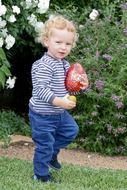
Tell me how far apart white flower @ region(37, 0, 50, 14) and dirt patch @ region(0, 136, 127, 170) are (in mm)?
1493

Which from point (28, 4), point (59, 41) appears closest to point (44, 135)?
point (59, 41)

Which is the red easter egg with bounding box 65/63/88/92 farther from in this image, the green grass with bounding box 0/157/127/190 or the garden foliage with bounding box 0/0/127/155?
the garden foliage with bounding box 0/0/127/155

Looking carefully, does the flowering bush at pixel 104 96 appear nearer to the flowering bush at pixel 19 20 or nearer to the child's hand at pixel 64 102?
the flowering bush at pixel 19 20

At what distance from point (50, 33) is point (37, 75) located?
14.8 inches

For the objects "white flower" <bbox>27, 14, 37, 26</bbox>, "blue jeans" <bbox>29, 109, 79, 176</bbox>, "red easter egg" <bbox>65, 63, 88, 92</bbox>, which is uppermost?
"red easter egg" <bbox>65, 63, 88, 92</bbox>

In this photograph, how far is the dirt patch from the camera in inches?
252

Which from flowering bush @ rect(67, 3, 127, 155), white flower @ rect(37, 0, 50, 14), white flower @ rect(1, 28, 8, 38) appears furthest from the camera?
white flower @ rect(37, 0, 50, 14)

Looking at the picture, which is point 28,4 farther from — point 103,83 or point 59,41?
point 59,41

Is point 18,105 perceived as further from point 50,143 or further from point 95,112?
point 50,143

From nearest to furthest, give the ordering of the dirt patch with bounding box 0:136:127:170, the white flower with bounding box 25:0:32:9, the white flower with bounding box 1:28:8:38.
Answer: the dirt patch with bounding box 0:136:127:170 < the white flower with bounding box 1:28:8:38 < the white flower with bounding box 25:0:32:9

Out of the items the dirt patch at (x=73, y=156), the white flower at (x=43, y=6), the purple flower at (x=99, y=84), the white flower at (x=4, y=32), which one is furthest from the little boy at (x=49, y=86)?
the white flower at (x=43, y=6)

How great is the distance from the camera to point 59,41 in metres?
5.10

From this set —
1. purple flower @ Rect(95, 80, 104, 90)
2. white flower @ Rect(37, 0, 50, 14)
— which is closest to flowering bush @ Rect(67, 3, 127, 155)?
purple flower @ Rect(95, 80, 104, 90)

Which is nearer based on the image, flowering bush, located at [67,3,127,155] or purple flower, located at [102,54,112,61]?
flowering bush, located at [67,3,127,155]
